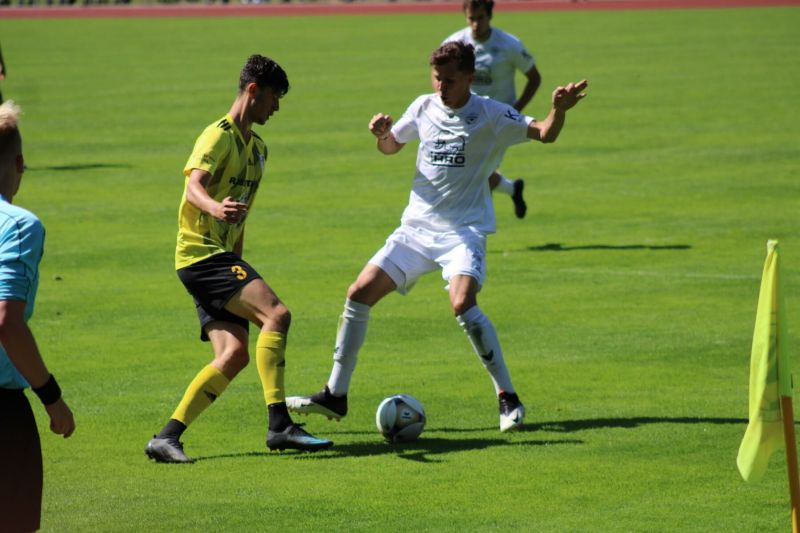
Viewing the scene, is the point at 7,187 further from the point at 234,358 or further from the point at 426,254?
the point at 426,254

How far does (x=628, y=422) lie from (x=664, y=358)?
1.82 metres

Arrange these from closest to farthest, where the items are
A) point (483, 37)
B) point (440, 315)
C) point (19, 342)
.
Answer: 1. point (19, 342)
2. point (440, 315)
3. point (483, 37)

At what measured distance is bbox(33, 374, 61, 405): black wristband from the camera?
17.1ft

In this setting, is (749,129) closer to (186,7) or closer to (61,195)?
(61,195)

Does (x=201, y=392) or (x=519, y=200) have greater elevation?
(x=201, y=392)

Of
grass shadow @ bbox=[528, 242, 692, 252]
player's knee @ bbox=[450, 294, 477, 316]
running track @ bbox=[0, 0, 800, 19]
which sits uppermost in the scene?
running track @ bbox=[0, 0, 800, 19]

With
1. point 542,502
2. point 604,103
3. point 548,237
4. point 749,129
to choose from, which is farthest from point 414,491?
point 604,103

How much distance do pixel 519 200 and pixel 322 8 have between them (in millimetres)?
46546

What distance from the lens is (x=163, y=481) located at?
26.4 feet

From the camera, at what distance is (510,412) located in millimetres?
9102

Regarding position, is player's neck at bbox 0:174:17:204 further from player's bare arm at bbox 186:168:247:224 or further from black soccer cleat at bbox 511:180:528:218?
black soccer cleat at bbox 511:180:528:218

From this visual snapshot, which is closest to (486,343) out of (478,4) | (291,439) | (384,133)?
(291,439)

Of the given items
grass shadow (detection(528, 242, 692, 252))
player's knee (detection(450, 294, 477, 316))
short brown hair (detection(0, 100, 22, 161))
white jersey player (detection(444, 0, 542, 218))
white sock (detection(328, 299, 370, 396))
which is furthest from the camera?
white jersey player (detection(444, 0, 542, 218))

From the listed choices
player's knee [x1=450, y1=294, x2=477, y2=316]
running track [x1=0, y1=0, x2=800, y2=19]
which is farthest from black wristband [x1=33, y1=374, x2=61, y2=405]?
running track [x1=0, y1=0, x2=800, y2=19]
